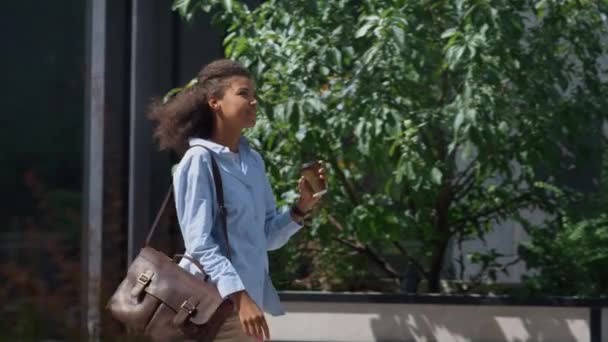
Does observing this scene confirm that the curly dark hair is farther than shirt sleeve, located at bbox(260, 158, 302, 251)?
No

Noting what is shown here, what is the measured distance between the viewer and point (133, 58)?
9.28m

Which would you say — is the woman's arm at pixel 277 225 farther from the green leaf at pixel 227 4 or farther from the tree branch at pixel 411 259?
the tree branch at pixel 411 259

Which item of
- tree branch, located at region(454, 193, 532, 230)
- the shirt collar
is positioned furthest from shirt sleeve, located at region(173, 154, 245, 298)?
tree branch, located at region(454, 193, 532, 230)

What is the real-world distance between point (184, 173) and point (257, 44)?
3.00m

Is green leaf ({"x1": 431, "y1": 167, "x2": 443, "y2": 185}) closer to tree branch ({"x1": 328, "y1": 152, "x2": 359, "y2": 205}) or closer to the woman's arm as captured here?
tree branch ({"x1": 328, "y1": 152, "x2": 359, "y2": 205})

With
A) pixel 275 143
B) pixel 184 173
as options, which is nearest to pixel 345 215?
pixel 275 143

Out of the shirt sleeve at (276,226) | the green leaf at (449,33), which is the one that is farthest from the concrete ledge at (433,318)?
the shirt sleeve at (276,226)

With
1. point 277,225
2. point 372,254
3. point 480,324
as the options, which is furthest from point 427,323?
→ point 277,225

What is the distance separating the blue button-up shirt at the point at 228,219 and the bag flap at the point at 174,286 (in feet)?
0.15

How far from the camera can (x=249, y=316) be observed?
4.83 metres

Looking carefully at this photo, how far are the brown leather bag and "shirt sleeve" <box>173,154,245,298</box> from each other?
0.04 m

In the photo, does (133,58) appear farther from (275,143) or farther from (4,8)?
(275,143)

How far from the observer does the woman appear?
4.92 meters

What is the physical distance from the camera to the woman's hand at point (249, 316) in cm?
482
